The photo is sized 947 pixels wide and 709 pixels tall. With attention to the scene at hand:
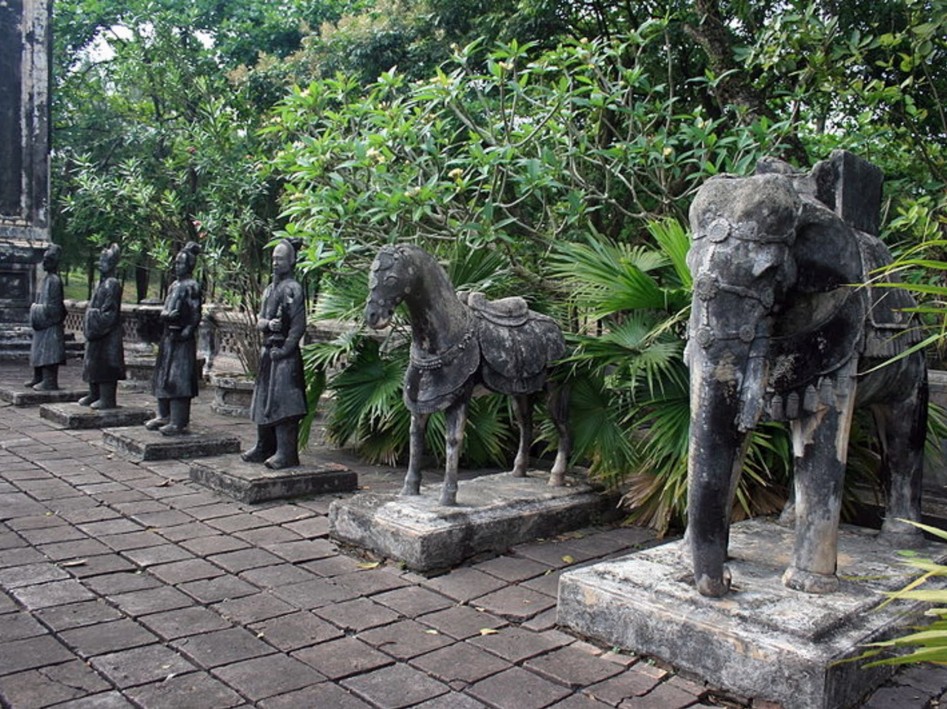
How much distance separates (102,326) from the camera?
8.71 meters

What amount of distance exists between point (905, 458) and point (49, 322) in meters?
9.66

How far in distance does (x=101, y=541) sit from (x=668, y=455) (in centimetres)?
352

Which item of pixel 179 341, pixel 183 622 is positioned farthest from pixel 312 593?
pixel 179 341

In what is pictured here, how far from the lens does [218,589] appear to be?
4289mm

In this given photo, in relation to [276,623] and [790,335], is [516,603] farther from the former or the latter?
[790,335]

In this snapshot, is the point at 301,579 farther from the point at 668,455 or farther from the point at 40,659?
the point at 668,455

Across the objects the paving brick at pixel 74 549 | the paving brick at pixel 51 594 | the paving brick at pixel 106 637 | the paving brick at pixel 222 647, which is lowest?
the paving brick at pixel 106 637

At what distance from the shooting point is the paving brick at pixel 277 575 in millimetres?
4406

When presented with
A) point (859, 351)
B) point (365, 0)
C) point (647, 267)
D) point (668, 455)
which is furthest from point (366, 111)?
point (365, 0)

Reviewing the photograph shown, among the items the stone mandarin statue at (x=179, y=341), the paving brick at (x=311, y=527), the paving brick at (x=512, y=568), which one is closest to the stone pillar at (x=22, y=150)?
the stone mandarin statue at (x=179, y=341)

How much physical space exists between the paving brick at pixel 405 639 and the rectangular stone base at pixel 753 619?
0.61 meters

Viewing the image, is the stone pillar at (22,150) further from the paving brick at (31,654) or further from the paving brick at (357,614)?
the paving brick at (357,614)

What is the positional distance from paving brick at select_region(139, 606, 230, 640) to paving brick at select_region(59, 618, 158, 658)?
53mm

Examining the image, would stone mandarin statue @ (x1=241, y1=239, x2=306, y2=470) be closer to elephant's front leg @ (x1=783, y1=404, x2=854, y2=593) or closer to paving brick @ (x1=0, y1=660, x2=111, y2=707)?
paving brick @ (x1=0, y1=660, x2=111, y2=707)
